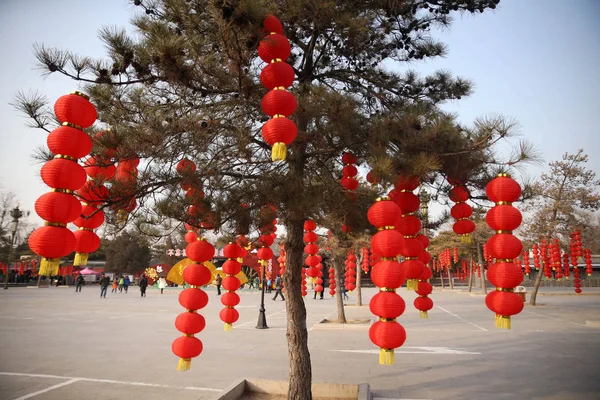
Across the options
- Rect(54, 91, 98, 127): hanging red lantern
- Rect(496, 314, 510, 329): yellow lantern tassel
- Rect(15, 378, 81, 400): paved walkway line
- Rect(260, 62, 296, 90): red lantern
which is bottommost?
Rect(15, 378, 81, 400): paved walkway line

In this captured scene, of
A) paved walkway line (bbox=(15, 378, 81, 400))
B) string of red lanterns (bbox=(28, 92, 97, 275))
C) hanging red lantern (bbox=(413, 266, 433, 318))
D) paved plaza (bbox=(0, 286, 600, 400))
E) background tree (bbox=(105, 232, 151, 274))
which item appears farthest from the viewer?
background tree (bbox=(105, 232, 151, 274))

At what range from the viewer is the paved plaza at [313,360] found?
658 centimetres

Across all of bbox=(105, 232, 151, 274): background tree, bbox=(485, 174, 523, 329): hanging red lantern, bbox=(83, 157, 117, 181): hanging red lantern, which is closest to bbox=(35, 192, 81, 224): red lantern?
bbox=(83, 157, 117, 181): hanging red lantern

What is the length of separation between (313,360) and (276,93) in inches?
266

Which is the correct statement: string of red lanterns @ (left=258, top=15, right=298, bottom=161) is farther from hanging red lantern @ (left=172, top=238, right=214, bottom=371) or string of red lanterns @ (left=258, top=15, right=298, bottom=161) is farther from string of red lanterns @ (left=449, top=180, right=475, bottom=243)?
string of red lanterns @ (left=449, top=180, right=475, bottom=243)

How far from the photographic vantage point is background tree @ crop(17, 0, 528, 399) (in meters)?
3.62

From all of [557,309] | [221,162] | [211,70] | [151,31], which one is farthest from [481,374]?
[557,309]

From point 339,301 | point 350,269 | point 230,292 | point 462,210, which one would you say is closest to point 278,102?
point 462,210

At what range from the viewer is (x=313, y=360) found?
8.66m

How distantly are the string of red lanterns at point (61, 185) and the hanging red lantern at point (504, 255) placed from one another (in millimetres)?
3758

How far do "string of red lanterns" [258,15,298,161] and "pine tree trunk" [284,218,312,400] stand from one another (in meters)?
1.73

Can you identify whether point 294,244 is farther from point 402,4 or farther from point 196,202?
point 402,4

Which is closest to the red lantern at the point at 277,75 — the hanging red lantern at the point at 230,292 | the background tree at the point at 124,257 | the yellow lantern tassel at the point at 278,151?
the yellow lantern tassel at the point at 278,151

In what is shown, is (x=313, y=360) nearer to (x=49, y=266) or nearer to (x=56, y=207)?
(x=49, y=266)
